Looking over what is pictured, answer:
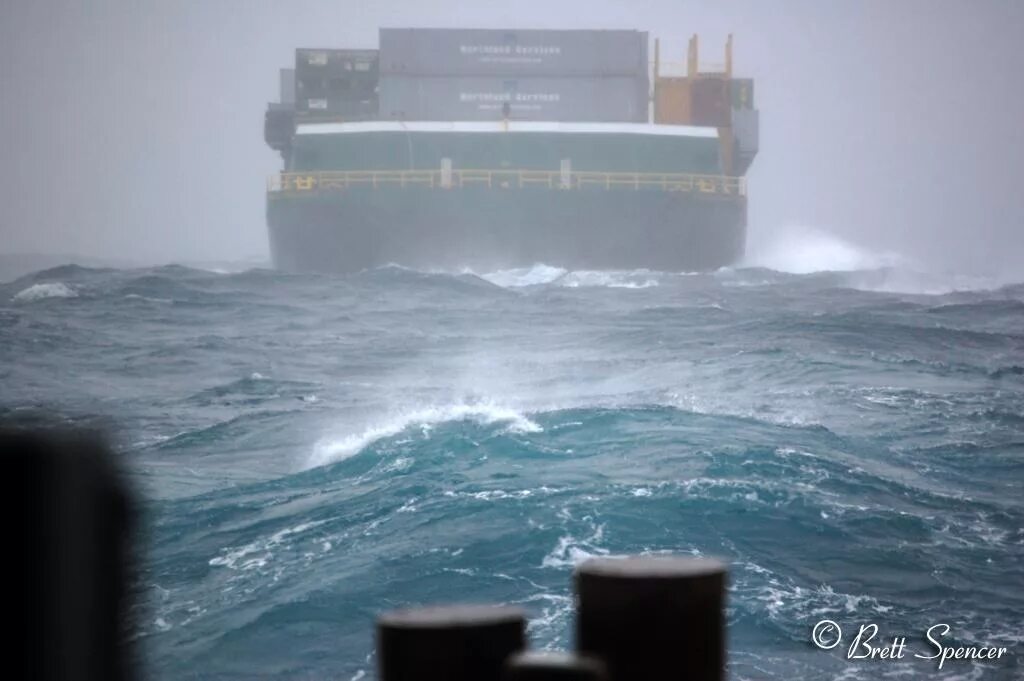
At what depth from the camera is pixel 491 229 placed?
115 ft

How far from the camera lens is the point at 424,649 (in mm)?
1765

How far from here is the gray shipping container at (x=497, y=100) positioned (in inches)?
1476

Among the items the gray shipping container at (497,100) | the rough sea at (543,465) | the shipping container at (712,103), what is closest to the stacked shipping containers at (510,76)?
the gray shipping container at (497,100)

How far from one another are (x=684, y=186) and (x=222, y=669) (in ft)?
103

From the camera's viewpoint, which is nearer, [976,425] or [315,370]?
[976,425]

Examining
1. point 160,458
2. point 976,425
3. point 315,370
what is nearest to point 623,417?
point 976,425

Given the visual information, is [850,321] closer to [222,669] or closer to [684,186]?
[222,669]

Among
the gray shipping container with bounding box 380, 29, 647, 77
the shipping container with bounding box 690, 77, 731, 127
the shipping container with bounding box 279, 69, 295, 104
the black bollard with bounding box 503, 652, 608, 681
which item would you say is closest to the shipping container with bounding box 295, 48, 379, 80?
the gray shipping container with bounding box 380, 29, 647, 77

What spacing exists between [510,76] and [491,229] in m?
6.27

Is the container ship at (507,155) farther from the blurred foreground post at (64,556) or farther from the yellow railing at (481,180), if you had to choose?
the blurred foreground post at (64,556)

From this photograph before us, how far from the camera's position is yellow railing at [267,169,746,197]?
3528cm

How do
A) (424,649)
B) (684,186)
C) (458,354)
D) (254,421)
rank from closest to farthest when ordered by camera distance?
1. (424,649)
2. (254,421)
3. (458,354)
4. (684,186)

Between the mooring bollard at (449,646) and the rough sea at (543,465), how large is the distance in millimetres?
1087
